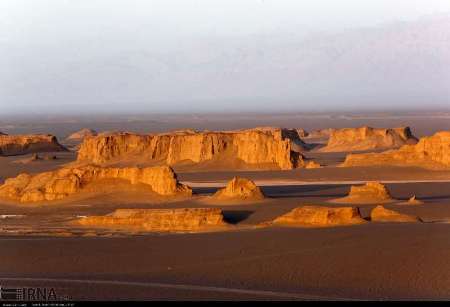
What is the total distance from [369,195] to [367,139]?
5662 centimetres

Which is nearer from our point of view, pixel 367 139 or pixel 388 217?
pixel 388 217

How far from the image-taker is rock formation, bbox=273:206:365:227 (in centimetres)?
3391

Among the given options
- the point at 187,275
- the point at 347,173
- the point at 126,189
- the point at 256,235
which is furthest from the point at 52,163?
the point at 187,275

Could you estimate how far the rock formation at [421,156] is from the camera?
67000 millimetres

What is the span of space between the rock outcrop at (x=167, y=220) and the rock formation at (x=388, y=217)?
18.5 ft

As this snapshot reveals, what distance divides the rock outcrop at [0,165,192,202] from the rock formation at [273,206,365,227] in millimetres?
13293

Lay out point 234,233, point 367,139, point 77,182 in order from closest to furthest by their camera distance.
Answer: point 234,233 < point 77,182 < point 367,139

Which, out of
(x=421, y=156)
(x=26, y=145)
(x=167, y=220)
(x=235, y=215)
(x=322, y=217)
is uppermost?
(x=421, y=156)

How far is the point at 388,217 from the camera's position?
35.8 metres

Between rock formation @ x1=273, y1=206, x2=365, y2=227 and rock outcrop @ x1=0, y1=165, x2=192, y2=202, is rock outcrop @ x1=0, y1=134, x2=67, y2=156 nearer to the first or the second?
rock outcrop @ x1=0, y1=165, x2=192, y2=202

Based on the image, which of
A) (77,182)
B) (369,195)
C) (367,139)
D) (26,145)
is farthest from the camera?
(26,145)

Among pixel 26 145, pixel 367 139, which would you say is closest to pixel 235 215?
pixel 367 139

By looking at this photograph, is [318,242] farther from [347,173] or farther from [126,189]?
Answer: [347,173]

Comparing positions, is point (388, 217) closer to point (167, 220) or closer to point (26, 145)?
point (167, 220)
